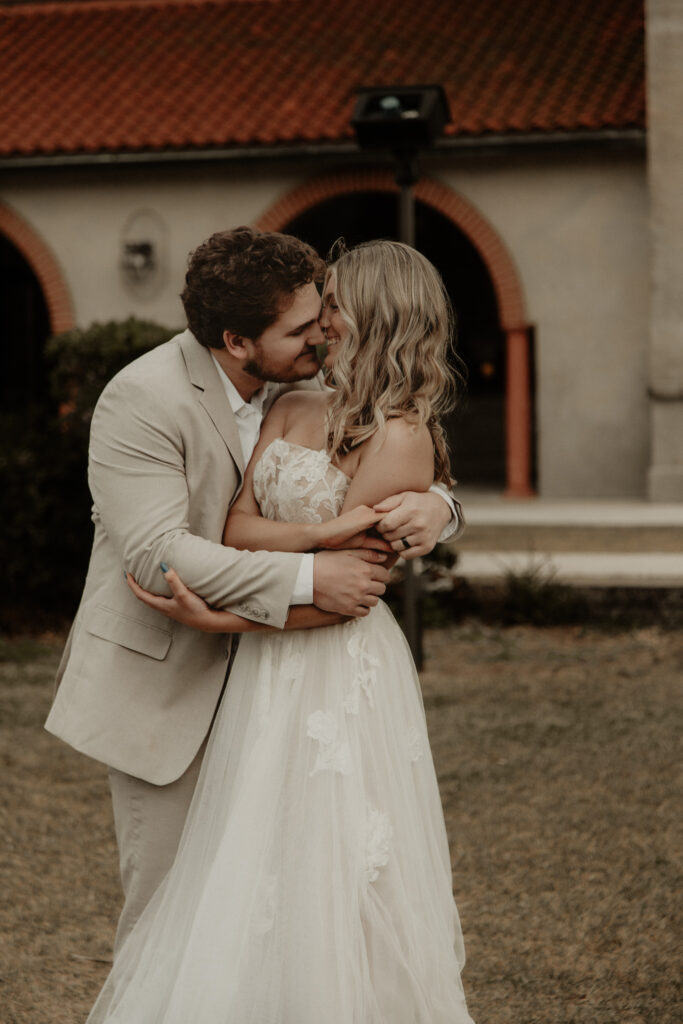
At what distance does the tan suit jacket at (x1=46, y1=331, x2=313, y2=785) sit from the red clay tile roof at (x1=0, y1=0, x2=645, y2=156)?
1016 centimetres

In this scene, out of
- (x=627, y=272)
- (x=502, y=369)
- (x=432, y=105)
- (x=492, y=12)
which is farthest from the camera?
(x=502, y=369)

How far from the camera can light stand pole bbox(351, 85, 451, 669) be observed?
645 centimetres

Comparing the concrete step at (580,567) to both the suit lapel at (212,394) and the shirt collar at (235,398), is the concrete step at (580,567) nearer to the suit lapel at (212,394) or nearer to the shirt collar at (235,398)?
the shirt collar at (235,398)

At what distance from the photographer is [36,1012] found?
3436 mm

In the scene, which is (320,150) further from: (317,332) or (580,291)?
(317,332)

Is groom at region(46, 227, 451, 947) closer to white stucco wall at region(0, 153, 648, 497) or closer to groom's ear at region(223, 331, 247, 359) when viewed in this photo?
groom's ear at region(223, 331, 247, 359)

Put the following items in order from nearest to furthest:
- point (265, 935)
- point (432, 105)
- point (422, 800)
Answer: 1. point (265, 935)
2. point (422, 800)
3. point (432, 105)

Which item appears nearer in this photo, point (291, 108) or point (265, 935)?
point (265, 935)

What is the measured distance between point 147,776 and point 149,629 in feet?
1.10

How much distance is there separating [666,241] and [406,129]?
20.9 ft

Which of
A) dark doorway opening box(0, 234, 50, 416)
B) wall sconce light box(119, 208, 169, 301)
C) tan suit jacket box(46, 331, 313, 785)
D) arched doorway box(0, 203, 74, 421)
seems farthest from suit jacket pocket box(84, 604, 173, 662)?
dark doorway opening box(0, 234, 50, 416)

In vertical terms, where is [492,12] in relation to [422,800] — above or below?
above

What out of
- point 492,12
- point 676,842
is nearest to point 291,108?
point 492,12

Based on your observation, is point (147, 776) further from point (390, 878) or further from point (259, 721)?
point (390, 878)
